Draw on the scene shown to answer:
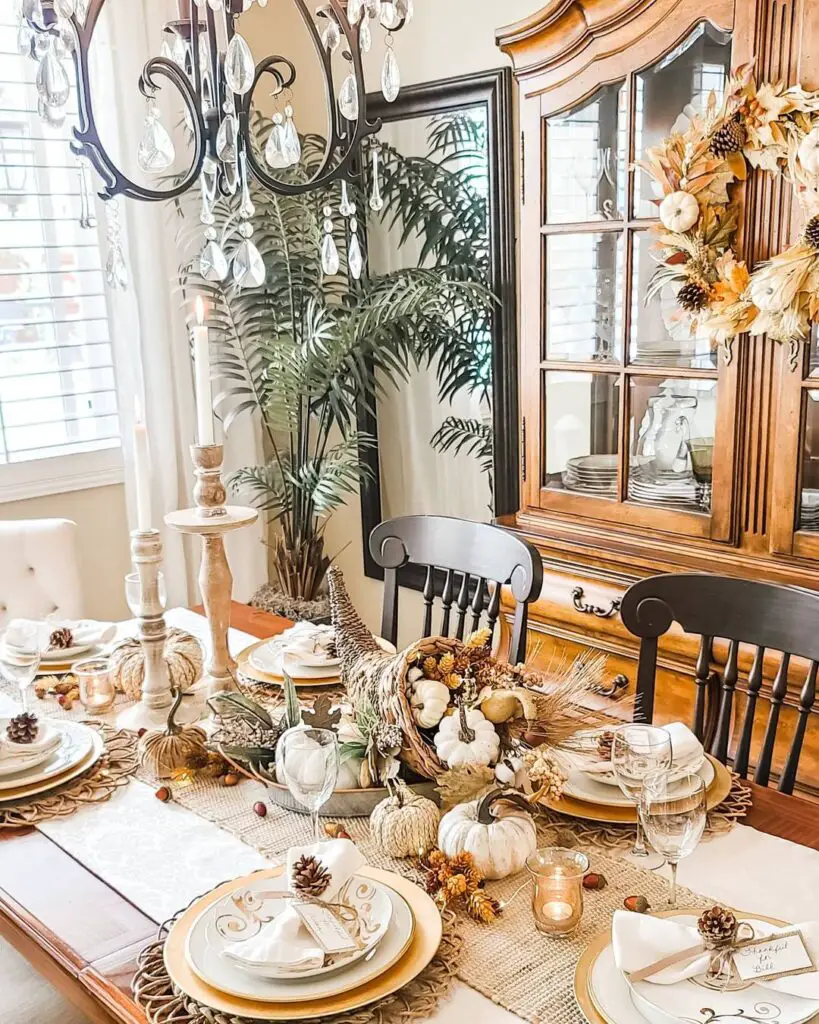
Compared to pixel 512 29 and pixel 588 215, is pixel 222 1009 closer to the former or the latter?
pixel 588 215

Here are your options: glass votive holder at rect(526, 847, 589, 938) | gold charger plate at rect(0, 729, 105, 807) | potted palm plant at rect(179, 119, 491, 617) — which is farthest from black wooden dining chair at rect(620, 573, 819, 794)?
potted palm plant at rect(179, 119, 491, 617)

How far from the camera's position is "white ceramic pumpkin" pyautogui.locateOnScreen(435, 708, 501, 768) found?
4.12ft

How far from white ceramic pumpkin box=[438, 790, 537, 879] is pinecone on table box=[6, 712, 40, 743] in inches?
26.9

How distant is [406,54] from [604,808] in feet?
8.22

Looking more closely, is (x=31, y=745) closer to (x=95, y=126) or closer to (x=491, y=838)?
(x=491, y=838)

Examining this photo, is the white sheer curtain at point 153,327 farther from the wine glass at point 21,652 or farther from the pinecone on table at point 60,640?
the wine glass at point 21,652

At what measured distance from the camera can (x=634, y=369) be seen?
7.61 ft

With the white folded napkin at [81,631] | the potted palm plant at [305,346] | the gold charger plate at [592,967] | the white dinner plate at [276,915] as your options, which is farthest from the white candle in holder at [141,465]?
the potted palm plant at [305,346]

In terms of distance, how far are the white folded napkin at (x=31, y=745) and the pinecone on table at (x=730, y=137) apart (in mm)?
1595

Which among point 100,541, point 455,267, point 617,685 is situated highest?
point 455,267

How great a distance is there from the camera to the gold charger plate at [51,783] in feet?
4.79

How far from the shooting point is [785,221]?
1.98 meters

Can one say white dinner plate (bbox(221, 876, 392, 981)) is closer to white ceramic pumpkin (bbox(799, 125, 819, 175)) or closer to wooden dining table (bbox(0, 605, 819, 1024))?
wooden dining table (bbox(0, 605, 819, 1024))

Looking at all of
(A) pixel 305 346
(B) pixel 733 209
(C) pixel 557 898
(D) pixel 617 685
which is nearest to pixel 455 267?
(A) pixel 305 346
